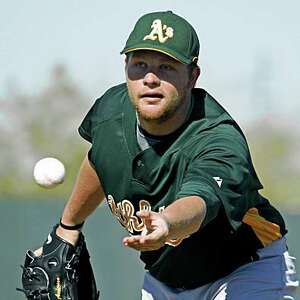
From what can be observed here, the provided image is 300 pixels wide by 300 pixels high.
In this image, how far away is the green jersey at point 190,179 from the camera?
152 inches

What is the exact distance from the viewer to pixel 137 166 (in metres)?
4.17

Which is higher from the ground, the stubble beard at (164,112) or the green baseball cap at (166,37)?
the green baseball cap at (166,37)

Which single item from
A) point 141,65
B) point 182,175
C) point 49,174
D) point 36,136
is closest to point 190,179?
point 182,175

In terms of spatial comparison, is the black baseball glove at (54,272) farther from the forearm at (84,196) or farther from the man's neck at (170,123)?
the man's neck at (170,123)

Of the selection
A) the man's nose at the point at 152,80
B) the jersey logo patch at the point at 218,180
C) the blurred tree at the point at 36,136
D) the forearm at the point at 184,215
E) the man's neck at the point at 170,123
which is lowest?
the forearm at the point at 184,215

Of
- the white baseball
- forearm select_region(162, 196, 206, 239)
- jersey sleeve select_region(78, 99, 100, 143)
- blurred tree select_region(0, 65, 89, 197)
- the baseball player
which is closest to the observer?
forearm select_region(162, 196, 206, 239)

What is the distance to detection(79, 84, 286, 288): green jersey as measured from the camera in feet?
12.7

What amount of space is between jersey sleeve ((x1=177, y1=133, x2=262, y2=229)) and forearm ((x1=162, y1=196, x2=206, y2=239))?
47mm

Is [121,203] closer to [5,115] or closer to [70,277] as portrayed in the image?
[70,277]

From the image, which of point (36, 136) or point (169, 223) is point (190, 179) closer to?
point (169, 223)

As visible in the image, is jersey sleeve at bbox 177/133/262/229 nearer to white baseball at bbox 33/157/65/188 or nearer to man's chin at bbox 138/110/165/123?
man's chin at bbox 138/110/165/123

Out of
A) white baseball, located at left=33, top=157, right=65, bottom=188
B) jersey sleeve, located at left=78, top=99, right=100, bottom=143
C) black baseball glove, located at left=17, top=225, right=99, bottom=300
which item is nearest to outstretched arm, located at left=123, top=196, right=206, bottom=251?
jersey sleeve, located at left=78, top=99, right=100, bottom=143

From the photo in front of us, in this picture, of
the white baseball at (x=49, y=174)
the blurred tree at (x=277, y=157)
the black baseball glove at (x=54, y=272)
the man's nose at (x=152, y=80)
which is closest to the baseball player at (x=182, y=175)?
the man's nose at (x=152, y=80)

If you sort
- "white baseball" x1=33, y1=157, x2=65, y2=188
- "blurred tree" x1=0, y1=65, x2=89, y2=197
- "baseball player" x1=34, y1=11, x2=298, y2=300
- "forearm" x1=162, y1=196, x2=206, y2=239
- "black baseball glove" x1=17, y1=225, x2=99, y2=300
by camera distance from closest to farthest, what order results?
"forearm" x1=162, y1=196, x2=206, y2=239, "baseball player" x1=34, y1=11, x2=298, y2=300, "black baseball glove" x1=17, y1=225, x2=99, y2=300, "white baseball" x1=33, y1=157, x2=65, y2=188, "blurred tree" x1=0, y1=65, x2=89, y2=197
